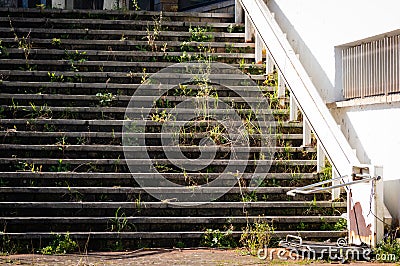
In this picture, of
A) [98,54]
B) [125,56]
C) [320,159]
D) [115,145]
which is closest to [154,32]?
[125,56]

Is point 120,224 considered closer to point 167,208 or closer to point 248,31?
point 167,208

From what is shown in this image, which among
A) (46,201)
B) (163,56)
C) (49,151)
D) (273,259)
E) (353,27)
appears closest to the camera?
(273,259)

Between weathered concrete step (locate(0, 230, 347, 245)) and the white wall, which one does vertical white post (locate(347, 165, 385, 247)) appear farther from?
the white wall

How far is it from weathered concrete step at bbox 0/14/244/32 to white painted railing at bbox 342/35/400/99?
266cm

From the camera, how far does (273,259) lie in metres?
8.06

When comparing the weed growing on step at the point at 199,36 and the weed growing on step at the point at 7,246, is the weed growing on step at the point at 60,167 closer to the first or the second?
the weed growing on step at the point at 7,246

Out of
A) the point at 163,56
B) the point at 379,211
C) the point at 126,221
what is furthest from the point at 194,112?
the point at 379,211

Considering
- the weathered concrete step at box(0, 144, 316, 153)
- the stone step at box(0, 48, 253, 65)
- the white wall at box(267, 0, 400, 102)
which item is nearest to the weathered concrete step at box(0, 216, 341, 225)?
the weathered concrete step at box(0, 144, 316, 153)

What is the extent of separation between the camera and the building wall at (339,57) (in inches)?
379

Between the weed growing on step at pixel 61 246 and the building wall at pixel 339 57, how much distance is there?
146 inches

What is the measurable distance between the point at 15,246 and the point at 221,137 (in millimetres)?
3107

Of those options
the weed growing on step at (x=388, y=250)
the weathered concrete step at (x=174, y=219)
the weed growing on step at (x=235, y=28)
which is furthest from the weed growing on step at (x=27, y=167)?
the weed growing on step at (x=235, y=28)

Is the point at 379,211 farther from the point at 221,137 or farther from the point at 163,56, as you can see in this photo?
the point at 163,56

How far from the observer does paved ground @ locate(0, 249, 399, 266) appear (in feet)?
25.7
